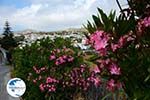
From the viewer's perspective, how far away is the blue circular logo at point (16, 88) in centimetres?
1622

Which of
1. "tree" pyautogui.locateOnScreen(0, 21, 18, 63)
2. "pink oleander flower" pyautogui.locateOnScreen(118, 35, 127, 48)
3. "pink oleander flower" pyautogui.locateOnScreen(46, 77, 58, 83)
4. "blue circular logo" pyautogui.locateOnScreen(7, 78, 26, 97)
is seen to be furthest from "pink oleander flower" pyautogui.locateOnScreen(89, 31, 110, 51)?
"tree" pyautogui.locateOnScreen(0, 21, 18, 63)

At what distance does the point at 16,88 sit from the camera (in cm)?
1658

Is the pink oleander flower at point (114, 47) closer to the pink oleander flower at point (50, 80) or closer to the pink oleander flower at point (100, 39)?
the pink oleander flower at point (100, 39)

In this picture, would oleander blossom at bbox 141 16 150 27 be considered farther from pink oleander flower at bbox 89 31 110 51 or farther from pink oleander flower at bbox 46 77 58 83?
pink oleander flower at bbox 46 77 58 83

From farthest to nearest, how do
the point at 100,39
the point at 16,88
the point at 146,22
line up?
the point at 16,88
the point at 100,39
the point at 146,22

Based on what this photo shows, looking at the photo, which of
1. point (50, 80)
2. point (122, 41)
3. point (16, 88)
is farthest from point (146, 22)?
point (50, 80)

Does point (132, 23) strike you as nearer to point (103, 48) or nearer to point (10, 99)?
point (103, 48)

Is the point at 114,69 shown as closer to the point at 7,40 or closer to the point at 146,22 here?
the point at 146,22

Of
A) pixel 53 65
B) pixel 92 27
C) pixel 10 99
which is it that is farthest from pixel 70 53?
pixel 92 27

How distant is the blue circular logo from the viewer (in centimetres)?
1622

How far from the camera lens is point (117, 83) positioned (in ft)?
14.4

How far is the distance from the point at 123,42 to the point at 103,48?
0.57 ft

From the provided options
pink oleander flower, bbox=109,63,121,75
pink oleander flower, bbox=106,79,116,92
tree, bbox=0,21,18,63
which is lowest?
pink oleander flower, bbox=106,79,116,92

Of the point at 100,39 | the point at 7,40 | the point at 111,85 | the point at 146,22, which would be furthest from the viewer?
the point at 7,40
